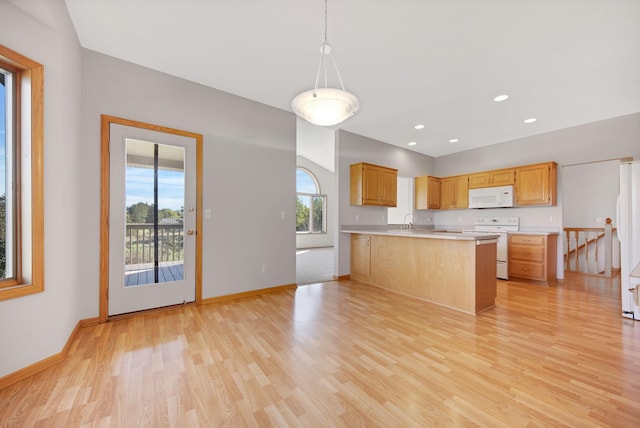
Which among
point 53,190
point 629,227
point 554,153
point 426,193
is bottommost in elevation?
point 629,227

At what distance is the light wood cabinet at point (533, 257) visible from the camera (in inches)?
174

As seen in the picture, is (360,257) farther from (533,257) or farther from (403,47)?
(403,47)

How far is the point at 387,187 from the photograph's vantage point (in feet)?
16.8

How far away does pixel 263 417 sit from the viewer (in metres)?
1.42

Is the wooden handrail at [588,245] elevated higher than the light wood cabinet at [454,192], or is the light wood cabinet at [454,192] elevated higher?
the light wood cabinet at [454,192]

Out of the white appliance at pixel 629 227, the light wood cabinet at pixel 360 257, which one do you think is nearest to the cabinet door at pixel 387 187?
the light wood cabinet at pixel 360 257

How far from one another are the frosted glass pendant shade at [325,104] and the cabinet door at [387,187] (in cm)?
315

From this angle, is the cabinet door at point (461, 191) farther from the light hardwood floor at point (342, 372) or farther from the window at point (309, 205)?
the window at point (309, 205)

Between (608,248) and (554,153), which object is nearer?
(554,153)

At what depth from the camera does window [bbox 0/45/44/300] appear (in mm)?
1793

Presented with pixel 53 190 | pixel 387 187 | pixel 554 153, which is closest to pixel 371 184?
pixel 387 187

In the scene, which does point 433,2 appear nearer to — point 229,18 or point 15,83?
point 229,18

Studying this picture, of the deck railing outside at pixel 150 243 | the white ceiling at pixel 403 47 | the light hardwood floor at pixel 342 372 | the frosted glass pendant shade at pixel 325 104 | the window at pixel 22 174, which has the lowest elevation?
the light hardwood floor at pixel 342 372

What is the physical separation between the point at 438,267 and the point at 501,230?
8.96 ft
